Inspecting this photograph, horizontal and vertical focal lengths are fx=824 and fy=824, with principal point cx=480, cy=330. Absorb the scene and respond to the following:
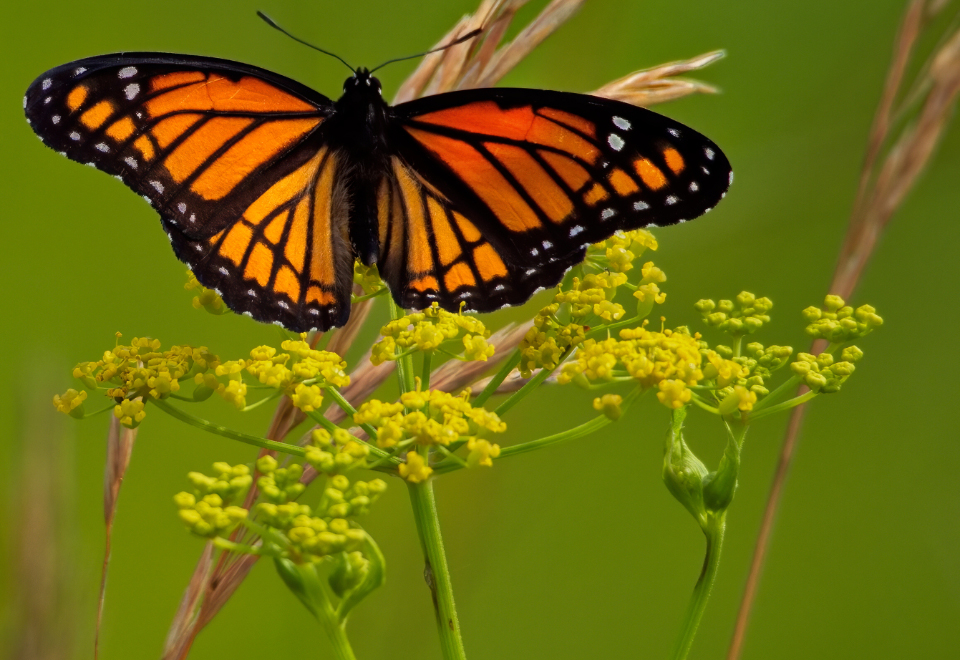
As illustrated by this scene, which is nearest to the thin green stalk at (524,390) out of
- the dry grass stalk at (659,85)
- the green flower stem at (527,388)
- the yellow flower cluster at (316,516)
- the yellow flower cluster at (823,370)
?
the green flower stem at (527,388)

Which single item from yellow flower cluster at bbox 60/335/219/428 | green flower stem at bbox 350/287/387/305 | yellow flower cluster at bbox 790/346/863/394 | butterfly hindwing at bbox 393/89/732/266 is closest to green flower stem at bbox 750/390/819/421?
yellow flower cluster at bbox 790/346/863/394

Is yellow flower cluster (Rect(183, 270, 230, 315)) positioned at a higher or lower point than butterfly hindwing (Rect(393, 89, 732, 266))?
lower

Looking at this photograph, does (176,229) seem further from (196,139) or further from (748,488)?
(748,488)

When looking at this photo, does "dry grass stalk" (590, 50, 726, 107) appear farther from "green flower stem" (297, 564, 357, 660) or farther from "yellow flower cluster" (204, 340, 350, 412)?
"green flower stem" (297, 564, 357, 660)

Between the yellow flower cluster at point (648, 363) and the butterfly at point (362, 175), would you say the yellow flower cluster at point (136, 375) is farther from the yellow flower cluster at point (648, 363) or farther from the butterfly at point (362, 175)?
the yellow flower cluster at point (648, 363)

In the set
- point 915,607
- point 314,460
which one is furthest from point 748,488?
point 314,460
